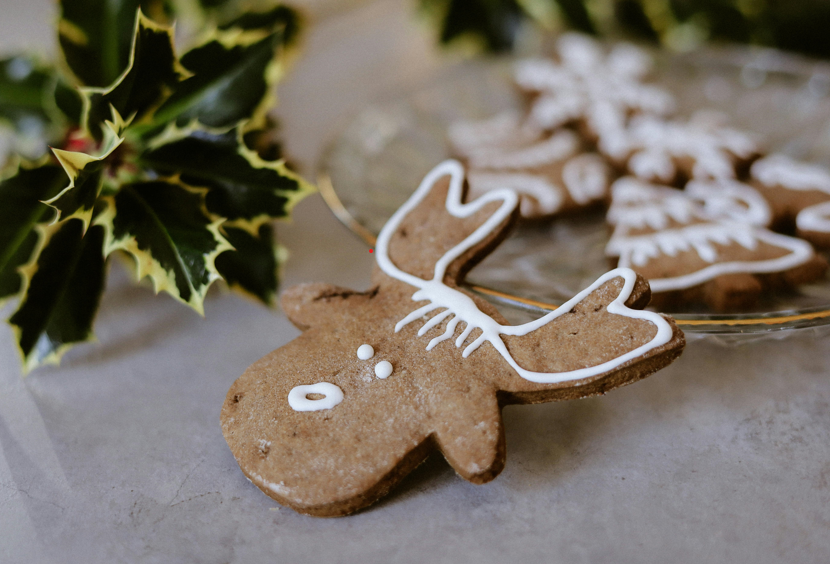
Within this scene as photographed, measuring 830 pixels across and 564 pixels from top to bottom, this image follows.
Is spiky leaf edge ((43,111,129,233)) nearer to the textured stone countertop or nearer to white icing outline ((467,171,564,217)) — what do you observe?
Answer: the textured stone countertop

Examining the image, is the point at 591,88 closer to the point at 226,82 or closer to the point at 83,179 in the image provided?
the point at 226,82

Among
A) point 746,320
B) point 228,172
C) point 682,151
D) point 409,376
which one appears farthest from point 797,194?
point 228,172

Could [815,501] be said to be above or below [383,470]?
below

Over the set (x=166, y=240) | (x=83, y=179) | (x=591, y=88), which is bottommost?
(x=591, y=88)

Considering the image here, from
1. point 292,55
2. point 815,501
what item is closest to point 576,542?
point 815,501

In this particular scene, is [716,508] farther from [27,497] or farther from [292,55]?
[292,55]
